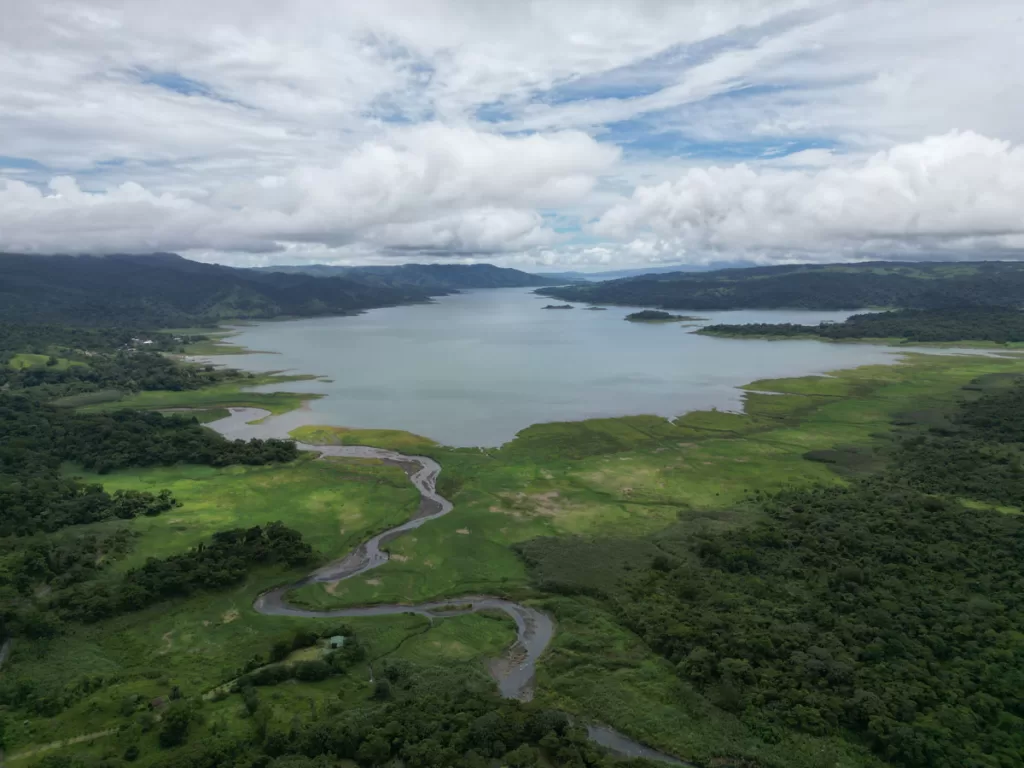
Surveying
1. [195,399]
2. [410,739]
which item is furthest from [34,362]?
[410,739]

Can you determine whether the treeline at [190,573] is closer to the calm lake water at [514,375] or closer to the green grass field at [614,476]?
the green grass field at [614,476]

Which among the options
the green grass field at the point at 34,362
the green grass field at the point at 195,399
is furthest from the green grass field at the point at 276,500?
the green grass field at the point at 34,362

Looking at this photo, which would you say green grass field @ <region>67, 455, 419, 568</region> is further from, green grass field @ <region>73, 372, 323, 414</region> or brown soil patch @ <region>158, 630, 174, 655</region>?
green grass field @ <region>73, 372, 323, 414</region>

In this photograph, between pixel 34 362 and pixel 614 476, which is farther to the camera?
pixel 34 362

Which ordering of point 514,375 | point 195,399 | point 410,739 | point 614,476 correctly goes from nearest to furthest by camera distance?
point 410,739 → point 614,476 → point 195,399 → point 514,375

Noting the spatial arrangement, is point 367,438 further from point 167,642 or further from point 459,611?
point 167,642
